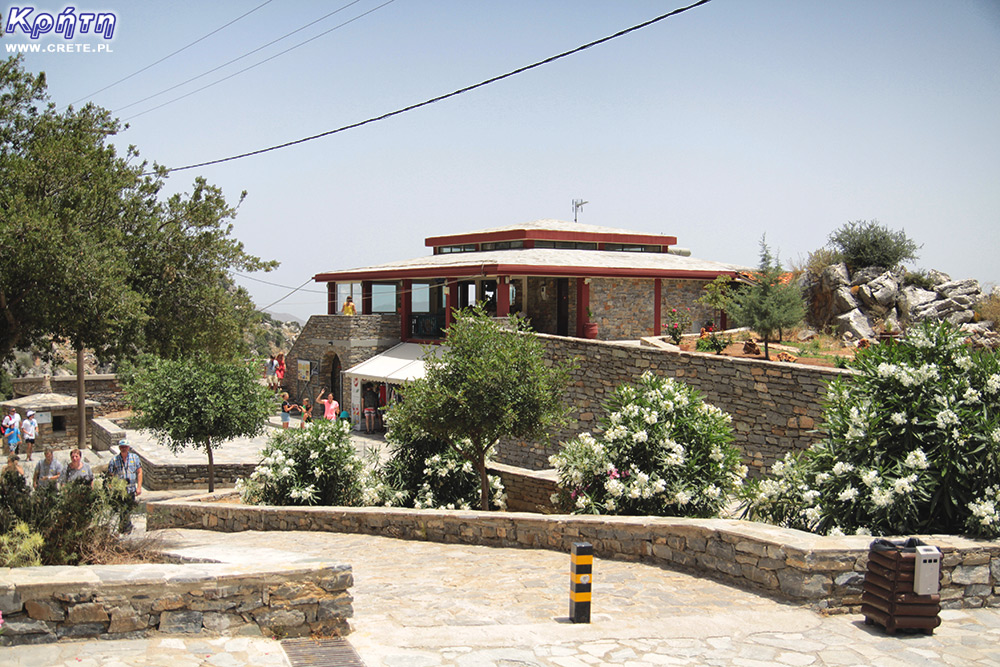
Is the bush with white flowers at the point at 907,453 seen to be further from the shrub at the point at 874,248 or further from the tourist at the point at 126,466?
the shrub at the point at 874,248

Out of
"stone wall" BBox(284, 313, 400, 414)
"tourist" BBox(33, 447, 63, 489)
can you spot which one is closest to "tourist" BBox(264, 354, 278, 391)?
"stone wall" BBox(284, 313, 400, 414)

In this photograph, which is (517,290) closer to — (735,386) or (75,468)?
(735,386)

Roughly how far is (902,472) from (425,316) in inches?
856

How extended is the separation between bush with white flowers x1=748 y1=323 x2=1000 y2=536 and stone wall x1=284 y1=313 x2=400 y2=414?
19.7m

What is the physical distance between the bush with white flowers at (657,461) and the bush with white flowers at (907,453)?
136cm

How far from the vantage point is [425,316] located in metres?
28.7

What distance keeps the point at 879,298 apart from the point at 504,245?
43.3 ft

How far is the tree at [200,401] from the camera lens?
1842cm

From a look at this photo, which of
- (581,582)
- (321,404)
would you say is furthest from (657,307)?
(581,582)

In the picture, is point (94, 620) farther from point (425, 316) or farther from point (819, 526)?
point (425, 316)

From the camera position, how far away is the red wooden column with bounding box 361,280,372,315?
30047 mm

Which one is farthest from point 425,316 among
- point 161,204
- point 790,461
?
point 790,461

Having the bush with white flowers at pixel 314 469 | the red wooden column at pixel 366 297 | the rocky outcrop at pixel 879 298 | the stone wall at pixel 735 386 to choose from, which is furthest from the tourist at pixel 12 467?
the rocky outcrop at pixel 879 298

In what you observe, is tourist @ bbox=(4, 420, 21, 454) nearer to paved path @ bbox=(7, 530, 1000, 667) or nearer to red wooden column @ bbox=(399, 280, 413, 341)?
red wooden column @ bbox=(399, 280, 413, 341)
